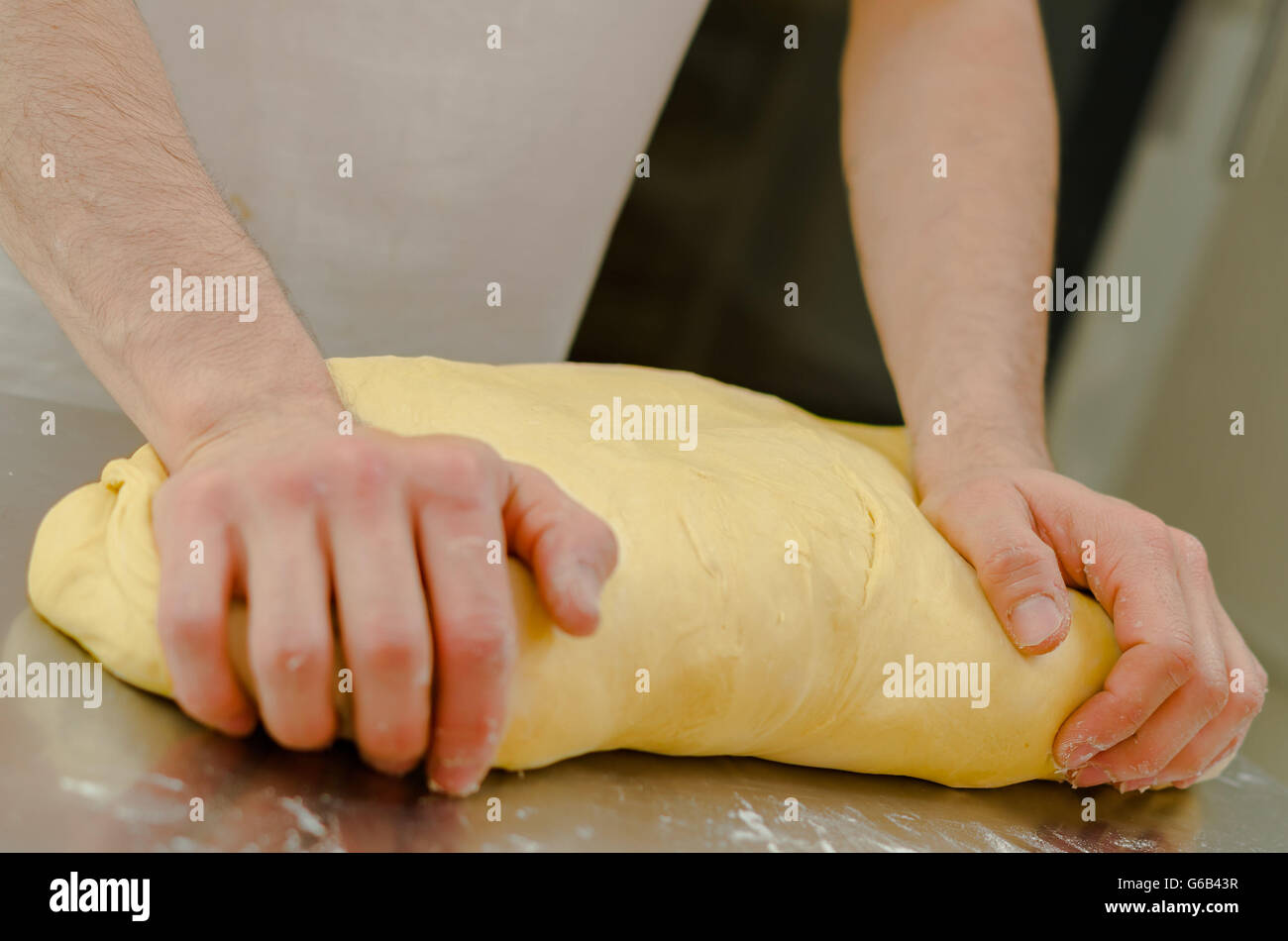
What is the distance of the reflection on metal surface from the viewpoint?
2.10ft

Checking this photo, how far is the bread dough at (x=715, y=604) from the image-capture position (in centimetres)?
76

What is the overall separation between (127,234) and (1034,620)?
2.73 feet

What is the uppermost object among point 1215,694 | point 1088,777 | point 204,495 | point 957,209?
point 957,209

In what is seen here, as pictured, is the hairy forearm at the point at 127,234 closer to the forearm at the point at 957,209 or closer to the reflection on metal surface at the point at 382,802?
the reflection on metal surface at the point at 382,802

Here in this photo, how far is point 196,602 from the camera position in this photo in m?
0.60

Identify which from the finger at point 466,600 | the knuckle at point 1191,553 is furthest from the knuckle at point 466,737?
the knuckle at point 1191,553

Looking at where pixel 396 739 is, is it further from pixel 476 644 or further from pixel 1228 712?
pixel 1228 712

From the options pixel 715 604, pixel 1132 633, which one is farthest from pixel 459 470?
pixel 1132 633

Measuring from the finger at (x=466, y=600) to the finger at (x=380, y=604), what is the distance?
1cm

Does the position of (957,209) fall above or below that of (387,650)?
above

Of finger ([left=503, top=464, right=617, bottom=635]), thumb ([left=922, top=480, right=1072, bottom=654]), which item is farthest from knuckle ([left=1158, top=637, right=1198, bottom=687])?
finger ([left=503, top=464, right=617, bottom=635])

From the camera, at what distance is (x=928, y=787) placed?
1.01 meters

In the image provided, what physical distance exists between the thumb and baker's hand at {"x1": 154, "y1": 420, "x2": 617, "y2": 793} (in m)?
0.50
